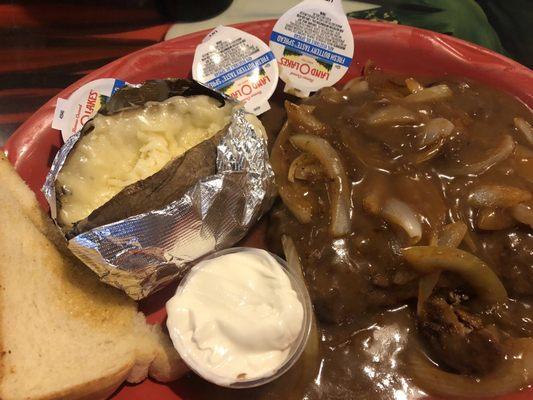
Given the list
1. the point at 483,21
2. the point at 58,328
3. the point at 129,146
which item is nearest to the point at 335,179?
the point at 129,146

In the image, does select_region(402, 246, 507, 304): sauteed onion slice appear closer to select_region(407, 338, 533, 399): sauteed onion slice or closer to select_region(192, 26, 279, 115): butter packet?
select_region(407, 338, 533, 399): sauteed onion slice

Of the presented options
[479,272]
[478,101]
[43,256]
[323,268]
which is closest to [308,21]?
[478,101]

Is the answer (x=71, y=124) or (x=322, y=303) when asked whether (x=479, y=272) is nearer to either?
(x=322, y=303)

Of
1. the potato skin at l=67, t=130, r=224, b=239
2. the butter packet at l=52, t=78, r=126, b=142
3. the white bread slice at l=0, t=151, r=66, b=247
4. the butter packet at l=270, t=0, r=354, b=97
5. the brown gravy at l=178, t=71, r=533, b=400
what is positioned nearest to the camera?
the potato skin at l=67, t=130, r=224, b=239

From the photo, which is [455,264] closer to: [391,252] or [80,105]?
[391,252]

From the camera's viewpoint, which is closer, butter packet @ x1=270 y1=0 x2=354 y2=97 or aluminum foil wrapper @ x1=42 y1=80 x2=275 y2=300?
aluminum foil wrapper @ x1=42 y1=80 x2=275 y2=300

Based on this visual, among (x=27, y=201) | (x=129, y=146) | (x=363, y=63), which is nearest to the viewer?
(x=129, y=146)

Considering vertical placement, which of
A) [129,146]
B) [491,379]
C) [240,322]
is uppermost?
[129,146]

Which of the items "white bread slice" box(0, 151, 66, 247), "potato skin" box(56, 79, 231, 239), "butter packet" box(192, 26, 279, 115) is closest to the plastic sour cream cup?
"potato skin" box(56, 79, 231, 239)
